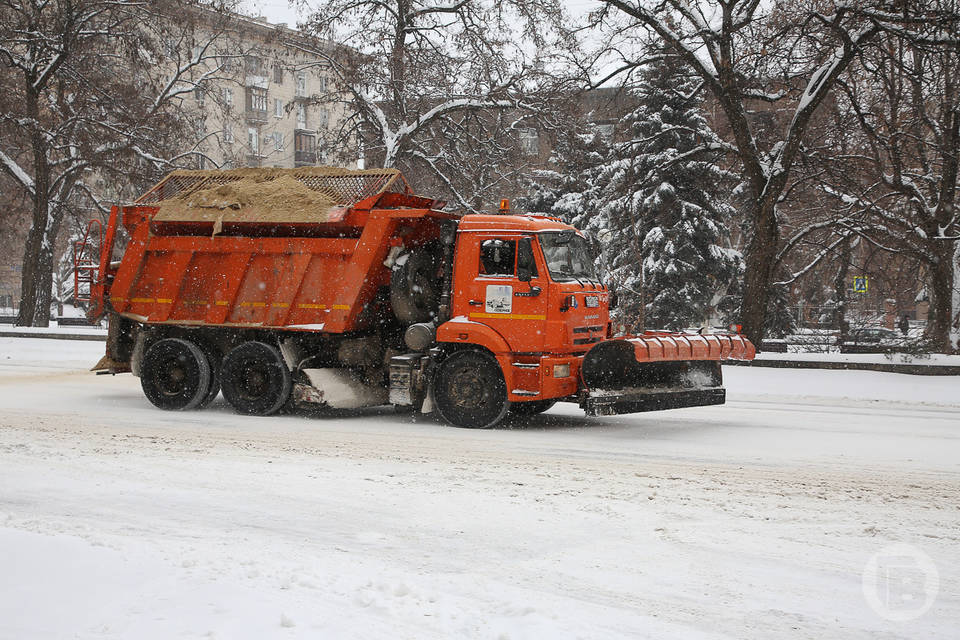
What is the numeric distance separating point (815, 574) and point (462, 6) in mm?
25046

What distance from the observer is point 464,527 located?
21.8ft

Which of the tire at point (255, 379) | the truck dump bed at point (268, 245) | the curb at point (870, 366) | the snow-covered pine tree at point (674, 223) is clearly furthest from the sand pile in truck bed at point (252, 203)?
the snow-covered pine tree at point (674, 223)

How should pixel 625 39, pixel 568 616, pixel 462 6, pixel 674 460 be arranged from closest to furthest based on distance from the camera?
pixel 568 616 < pixel 674 460 < pixel 625 39 < pixel 462 6

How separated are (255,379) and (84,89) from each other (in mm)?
19920

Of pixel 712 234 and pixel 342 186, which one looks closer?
pixel 342 186

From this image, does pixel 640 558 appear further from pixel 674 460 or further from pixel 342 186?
pixel 342 186

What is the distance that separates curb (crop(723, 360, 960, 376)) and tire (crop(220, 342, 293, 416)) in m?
9.10

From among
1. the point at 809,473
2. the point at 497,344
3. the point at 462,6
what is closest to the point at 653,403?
the point at 497,344

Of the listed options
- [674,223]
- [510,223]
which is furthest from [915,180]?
Answer: [510,223]

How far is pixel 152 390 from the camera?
13.7m

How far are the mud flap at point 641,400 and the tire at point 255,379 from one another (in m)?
4.10

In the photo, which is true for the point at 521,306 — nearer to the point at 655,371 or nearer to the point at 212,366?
the point at 655,371

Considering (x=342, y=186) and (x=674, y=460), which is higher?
(x=342, y=186)

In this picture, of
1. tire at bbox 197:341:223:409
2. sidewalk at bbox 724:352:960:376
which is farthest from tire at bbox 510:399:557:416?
sidewalk at bbox 724:352:960:376
